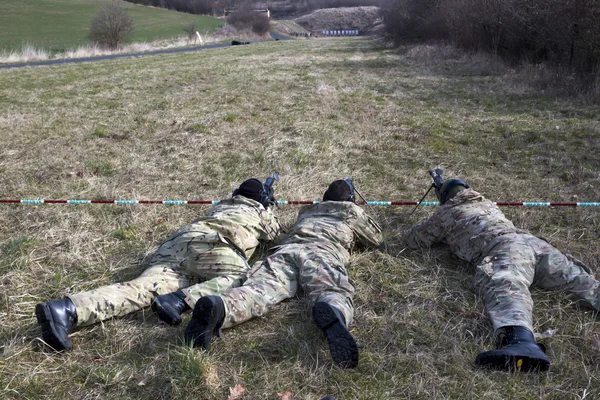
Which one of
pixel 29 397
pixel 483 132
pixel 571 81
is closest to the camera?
pixel 29 397

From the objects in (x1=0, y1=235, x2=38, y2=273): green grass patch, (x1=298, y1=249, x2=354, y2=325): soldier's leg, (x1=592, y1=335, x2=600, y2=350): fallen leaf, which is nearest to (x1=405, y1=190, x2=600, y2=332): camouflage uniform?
(x1=592, y1=335, x2=600, y2=350): fallen leaf

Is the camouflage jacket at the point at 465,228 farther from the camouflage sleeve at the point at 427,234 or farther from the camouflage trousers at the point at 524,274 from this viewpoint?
the camouflage trousers at the point at 524,274

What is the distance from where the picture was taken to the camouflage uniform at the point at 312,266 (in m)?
3.30

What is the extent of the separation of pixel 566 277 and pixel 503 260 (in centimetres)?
49

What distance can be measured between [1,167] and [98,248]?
3.57 meters

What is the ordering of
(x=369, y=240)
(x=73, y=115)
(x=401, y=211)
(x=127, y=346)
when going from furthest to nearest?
(x=73, y=115), (x=401, y=211), (x=369, y=240), (x=127, y=346)

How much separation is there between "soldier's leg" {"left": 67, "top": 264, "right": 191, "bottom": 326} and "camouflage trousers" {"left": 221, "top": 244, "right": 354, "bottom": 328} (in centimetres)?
61

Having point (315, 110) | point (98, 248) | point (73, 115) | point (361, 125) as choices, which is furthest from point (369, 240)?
point (73, 115)

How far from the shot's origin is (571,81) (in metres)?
12.5

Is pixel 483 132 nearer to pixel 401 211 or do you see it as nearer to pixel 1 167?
pixel 401 211

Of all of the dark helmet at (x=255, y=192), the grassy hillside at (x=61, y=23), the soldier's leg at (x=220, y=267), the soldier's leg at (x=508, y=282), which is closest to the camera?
the soldier's leg at (x=508, y=282)

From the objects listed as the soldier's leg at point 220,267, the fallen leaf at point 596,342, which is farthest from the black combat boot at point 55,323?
the fallen leaf at point 596,342

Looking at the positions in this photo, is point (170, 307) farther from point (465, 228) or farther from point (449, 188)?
point (449, 188)

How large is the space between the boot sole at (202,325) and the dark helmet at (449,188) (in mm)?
2851
